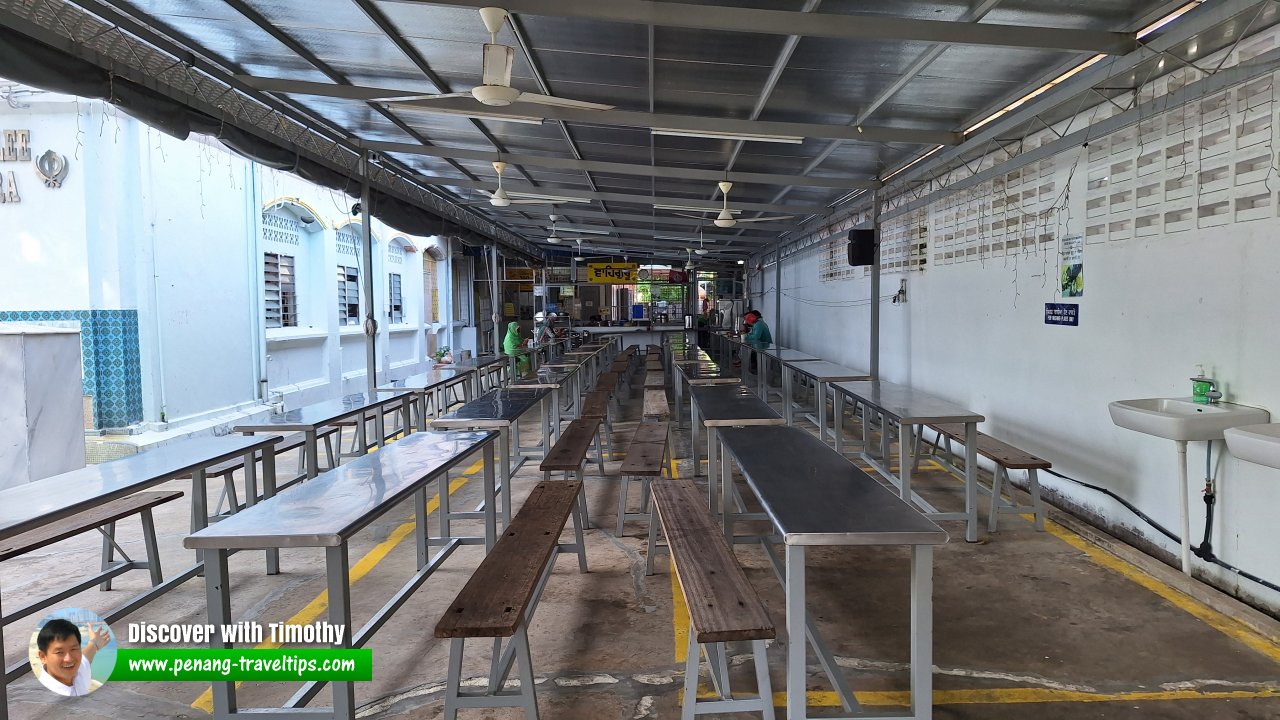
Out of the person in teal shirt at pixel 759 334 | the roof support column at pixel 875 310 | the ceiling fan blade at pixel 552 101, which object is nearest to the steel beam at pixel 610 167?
the roof support column at pixel 875 310

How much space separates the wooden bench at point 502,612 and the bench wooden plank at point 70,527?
Result: 1.81 meters

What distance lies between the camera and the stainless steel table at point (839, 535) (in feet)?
6.69

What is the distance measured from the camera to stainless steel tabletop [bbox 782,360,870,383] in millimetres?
6383

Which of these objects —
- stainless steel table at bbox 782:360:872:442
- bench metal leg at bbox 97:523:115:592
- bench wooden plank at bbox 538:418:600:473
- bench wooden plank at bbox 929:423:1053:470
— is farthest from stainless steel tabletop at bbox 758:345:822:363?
bench metal leg at bbox 97:523:115:592

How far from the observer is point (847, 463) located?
2.93 m

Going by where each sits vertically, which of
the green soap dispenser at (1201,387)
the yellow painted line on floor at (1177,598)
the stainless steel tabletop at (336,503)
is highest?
the green soap dispenser at (1201,387)

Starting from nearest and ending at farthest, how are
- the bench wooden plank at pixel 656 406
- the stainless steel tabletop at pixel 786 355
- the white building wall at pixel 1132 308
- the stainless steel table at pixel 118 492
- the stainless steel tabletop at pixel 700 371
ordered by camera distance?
1. the stainless steel table at pixel 118 492
2. the white building wall at pixel 1132 308
3. the bench wooden plank at pixel 656 406
4. the stainless steel tabletop at pixel 700 371
5. the stainless steel tabletop at pixel 786 355

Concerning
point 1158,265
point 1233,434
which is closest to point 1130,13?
point 1158,265

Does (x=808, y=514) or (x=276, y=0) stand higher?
(x=276, y=0)

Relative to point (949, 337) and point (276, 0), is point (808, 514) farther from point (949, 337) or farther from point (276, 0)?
point (949, 337)

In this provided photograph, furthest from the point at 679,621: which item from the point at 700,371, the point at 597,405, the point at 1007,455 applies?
the point at 700,371

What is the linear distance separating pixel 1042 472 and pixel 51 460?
26.1ft

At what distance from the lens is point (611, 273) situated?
1527cm

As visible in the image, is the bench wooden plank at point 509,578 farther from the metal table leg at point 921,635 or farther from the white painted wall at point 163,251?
the white painted wall at point 163,251
